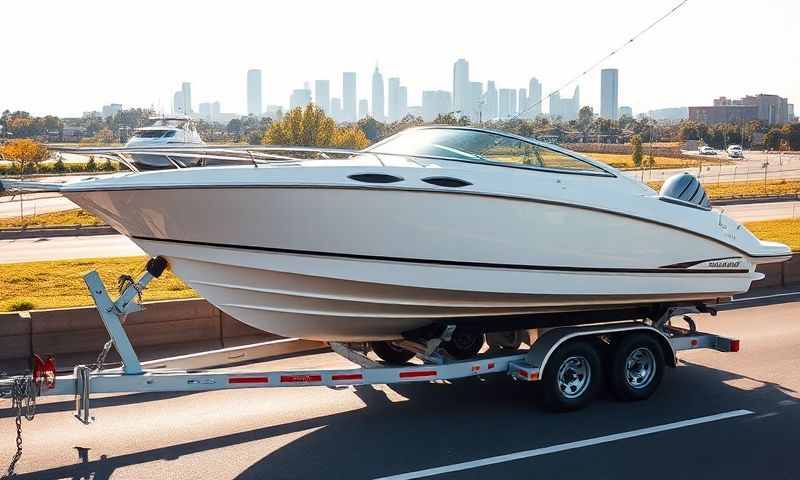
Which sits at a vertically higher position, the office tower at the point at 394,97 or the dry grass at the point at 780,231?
the office tower at the point at 394,97

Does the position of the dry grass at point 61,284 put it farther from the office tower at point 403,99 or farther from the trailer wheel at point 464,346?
the office tower at point 403,99

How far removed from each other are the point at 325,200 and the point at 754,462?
3861 millimetres

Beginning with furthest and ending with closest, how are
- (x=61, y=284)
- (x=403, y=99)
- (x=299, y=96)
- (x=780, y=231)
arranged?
(x=299, y=96)
(x=403, y=99)
(x=780, y=231)
(x=61, y=284)

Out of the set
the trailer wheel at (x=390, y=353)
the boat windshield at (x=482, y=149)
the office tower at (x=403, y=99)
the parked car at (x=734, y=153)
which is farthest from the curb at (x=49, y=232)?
the office tower at (x=403, y=99)

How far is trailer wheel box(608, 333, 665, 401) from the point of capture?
798 cm

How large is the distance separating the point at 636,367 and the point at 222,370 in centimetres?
390

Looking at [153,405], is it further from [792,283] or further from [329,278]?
[792,283]

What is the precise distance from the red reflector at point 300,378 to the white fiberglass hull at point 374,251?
58 centimetres

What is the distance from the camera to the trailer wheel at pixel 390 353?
881 centimetres

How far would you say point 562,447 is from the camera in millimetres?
6816

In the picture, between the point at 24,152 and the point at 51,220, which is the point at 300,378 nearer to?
the point at 51,220

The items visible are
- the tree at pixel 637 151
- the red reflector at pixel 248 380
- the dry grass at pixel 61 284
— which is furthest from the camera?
the tree at pixel 637 151

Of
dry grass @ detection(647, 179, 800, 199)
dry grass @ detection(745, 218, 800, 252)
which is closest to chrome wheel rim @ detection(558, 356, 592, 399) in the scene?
dry grass @ detection(745, 218, 800, 252)

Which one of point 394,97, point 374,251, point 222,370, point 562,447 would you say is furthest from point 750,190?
point 394,97
